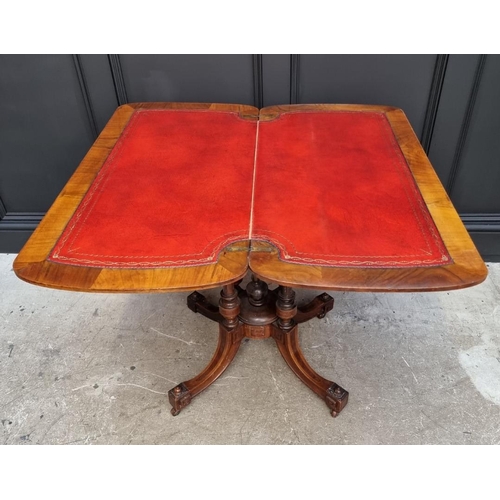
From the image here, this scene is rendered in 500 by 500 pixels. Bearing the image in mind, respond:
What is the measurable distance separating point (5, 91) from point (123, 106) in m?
0.56

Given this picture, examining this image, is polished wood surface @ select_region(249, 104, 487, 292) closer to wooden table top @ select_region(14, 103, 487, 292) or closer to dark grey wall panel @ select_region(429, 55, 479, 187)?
wooden table top @ select_region(14, 103, 487, 292)

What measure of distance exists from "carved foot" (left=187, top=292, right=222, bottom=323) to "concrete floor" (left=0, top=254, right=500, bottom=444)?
0.05 meters

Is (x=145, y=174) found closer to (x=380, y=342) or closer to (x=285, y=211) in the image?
(x=285, y=211)

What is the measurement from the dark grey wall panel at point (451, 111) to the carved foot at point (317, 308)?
761 mm

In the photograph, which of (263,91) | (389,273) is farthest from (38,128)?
(389,273)

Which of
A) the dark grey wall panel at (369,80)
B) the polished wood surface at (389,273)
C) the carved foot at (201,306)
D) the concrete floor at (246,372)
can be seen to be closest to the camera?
the polished wood surface at (389,273)

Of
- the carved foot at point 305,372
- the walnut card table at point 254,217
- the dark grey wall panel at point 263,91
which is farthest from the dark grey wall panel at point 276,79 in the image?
the carved foot at point 305,372

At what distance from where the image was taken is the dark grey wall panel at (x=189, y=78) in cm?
181

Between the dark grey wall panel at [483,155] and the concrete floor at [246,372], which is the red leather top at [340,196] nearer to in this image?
the dark grey wall panel at [483,155]

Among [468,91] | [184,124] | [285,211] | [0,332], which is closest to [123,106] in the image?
[184,124]

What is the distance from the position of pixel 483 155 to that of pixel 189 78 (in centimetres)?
128

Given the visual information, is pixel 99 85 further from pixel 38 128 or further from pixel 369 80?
pixel 369 80

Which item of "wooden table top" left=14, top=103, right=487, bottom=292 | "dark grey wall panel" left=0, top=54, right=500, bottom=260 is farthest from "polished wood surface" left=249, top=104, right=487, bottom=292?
"dark grey wall panel" left=0, top=54, right=500, bottom=260

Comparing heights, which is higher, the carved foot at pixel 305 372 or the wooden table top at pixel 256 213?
the wooden table top at pixel 256 213
